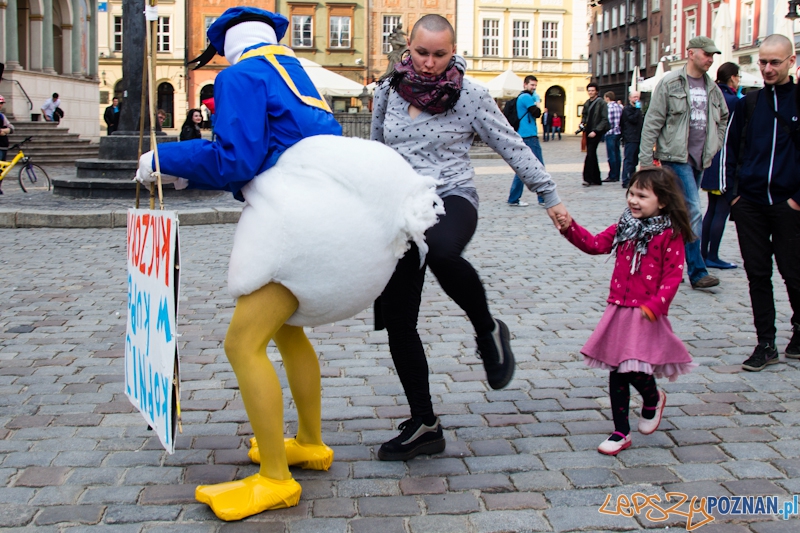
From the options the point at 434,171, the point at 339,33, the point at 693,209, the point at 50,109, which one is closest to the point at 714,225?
the point at 693,209

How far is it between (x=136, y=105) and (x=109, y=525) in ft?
40.0

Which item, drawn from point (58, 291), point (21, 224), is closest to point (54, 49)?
point (21, 224)

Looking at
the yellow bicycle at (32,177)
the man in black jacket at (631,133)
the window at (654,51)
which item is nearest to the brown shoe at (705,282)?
the man in black jacket at (631,133)

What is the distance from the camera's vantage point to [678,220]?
3785 mm

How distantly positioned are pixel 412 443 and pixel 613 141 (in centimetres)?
1578

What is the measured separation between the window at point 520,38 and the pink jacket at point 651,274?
183 feet

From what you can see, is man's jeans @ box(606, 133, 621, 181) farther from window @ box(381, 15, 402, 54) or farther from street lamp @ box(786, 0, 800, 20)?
window @ box(381, 15, 402, 54)

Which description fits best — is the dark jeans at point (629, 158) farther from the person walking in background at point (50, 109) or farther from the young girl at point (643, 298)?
the person walking in background at point (50, 109)

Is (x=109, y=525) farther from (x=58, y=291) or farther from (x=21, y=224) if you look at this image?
(x=21, y=224)

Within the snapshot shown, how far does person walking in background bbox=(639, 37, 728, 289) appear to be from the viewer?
7.41 m

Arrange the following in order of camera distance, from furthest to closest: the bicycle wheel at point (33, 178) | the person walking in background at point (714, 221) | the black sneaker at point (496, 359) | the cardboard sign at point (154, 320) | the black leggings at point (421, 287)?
the bicycle wheel at point (33, 178) < the person walking in background at point (714, 221) < the black sneaker at point (496, 359) < the black leggings at point (421, 287) < the cardboard sign at point (154, 320)

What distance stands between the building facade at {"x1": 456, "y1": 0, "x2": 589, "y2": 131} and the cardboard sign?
178ft

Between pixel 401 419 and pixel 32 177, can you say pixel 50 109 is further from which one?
pixel 401 419

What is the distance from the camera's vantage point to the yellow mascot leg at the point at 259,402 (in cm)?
308
